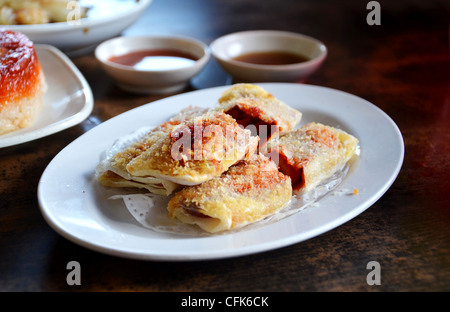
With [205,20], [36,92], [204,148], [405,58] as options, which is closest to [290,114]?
[204,148]

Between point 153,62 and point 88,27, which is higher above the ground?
point 88,27

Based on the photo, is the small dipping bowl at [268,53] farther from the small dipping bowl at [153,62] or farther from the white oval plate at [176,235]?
the white oval plate at [176,235]

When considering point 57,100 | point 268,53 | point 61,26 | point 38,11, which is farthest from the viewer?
point 268,53

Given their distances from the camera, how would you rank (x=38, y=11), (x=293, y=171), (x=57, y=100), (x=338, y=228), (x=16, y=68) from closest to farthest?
(x=338, y=228), (x=293, y=171), (x=16, y=68), (x=57, y=100), (x=38, y=11)

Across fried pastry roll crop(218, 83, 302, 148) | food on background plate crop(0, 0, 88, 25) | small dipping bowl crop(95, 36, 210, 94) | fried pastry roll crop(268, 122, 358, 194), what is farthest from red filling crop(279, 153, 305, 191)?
food on background plate crop(0, 0, 88, 25)

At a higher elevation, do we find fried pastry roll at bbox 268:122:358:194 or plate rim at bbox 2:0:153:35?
plate rim at bbox 2:0:153:35

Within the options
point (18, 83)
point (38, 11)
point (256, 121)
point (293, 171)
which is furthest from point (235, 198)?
point (38, 11)

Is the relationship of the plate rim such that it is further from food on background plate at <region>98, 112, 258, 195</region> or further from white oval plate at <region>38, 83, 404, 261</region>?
food on background plate at <region>98, 112, 258, 195</region>

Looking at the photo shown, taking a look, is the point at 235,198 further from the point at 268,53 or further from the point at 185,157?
the point at 268,53

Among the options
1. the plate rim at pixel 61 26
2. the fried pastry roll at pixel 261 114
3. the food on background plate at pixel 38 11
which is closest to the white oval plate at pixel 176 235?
the fried pastry roll at pixel 261 114
